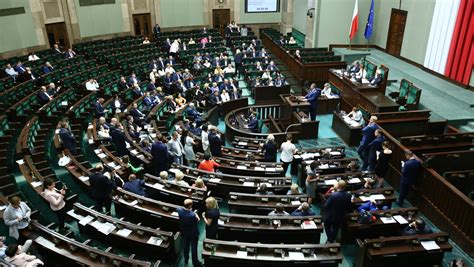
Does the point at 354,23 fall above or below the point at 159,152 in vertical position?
above

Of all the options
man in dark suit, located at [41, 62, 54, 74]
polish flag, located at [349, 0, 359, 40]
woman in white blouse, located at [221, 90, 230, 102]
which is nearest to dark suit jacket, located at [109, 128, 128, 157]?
woman in white blouse, located at [221, 90, 230, 102]

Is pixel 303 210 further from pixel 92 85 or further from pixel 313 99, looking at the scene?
pixel 92 85

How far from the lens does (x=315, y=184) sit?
7.59 m

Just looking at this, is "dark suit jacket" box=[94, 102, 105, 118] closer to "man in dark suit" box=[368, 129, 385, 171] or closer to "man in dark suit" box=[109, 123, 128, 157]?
"man in dark suit" box=[109, 123, 128, 157]

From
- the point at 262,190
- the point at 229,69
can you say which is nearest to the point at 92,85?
the point at 229,69

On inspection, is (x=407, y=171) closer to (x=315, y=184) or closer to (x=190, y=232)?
(x=315, y=184)

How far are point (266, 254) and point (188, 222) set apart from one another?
133cm

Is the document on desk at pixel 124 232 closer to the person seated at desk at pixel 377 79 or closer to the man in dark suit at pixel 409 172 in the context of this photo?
the man in dark suit at pixel 409 172

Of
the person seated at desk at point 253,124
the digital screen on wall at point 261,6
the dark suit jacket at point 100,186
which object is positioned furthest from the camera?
the digital screen on wall at point 261,6

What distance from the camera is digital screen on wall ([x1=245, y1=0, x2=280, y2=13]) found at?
25359 mm

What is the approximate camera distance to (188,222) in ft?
19.0

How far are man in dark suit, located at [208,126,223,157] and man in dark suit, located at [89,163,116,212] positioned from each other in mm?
2865

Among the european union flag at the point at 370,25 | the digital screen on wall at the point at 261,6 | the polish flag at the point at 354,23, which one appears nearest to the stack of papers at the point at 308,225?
the polish flag at the point at 354,23

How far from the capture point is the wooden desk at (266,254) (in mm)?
5621
